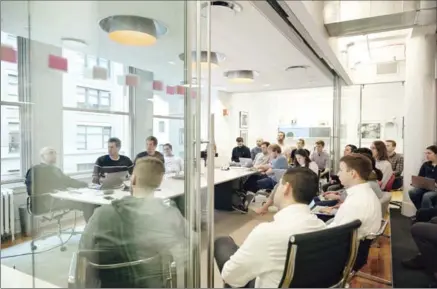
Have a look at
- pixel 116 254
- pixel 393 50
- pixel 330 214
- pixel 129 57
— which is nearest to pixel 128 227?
pixel 116 254

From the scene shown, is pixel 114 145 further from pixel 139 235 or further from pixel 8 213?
pixel 8 213

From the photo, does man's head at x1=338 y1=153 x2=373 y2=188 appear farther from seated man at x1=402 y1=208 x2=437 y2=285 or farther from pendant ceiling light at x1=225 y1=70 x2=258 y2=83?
pendant ceiling light at x1=225 y1=70 x2=258 y2=83

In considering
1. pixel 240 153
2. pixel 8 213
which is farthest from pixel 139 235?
pixel 240 153

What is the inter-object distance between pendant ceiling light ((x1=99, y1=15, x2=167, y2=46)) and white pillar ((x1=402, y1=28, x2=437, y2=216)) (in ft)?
14.4

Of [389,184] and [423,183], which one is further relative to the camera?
[423,183]

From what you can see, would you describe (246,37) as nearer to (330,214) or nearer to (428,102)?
(330,214)

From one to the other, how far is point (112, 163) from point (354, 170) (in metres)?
1.96

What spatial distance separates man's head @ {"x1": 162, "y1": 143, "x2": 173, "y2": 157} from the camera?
204 cm

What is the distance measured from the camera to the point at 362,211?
213cm

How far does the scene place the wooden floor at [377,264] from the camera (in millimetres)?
2773

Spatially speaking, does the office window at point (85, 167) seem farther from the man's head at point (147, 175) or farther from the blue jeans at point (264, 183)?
the blue jeans at point (264, 183)

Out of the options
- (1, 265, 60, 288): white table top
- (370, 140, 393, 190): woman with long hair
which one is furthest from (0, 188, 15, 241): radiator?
(370, 140, 393, 190): woman with long hair

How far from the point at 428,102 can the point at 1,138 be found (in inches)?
218

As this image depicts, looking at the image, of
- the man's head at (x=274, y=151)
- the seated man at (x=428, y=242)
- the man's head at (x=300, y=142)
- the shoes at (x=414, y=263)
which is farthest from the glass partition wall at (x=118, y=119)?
the man's head at (x=300, y=142)
